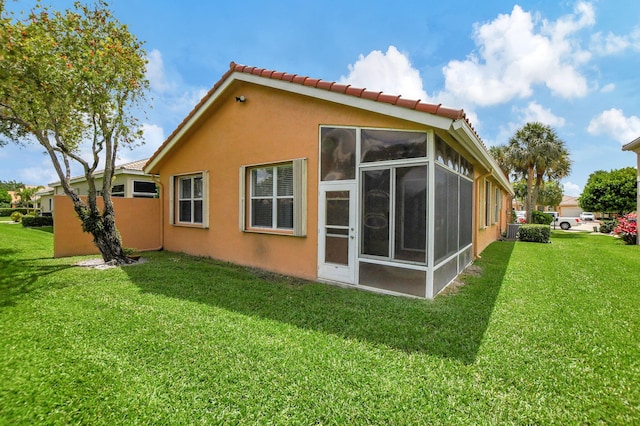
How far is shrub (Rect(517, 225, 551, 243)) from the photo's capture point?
16.2 m

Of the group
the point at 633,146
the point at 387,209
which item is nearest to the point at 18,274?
the point at 387,209

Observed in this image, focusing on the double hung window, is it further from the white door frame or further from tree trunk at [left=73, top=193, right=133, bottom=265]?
tree trunk at [left=73, top=193, right=133, bottom=265]

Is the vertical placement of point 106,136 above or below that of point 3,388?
above

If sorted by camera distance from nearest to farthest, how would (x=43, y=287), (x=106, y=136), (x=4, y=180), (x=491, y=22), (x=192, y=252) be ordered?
(x=43, y=287) → (x=106, y=136) → (x=491, y=22) → (x=192, y=252) → (x=4, y=180)

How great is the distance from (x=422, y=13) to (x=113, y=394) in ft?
38.2

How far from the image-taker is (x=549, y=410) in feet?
8.69

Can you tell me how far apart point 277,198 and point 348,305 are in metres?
3.61

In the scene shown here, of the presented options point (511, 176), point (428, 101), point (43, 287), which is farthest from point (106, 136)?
point (511, 176)

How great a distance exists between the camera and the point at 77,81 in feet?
23.7

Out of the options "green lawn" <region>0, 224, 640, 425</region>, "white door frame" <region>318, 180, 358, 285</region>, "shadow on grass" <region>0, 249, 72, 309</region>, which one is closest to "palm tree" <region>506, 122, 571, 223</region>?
"green lawn" <region>0, 224, 640, 425</region>

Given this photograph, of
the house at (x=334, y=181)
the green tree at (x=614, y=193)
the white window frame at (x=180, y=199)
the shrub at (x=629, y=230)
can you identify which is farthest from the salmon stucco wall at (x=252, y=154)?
the green tree at (x=614, y=193)

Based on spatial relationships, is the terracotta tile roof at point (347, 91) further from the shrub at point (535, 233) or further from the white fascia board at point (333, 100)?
the shrub at point (535, 233)

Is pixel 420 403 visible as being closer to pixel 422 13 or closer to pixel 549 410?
pixel 549 410

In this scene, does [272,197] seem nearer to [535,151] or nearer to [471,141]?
[471,141]
